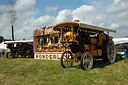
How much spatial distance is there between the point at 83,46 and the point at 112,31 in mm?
3533

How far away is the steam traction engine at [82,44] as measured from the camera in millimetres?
6895

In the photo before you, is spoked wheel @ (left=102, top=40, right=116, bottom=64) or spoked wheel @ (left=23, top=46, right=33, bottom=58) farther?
spoked wheel @ (left=23, top=46, right=33, bottom=58)

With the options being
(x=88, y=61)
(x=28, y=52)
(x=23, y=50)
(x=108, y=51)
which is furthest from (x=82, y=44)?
(x=23, y=50)

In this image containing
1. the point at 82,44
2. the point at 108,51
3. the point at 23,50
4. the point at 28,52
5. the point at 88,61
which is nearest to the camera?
the point at 88,61

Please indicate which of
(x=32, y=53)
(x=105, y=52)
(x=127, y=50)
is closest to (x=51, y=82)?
(x=105, y=52)

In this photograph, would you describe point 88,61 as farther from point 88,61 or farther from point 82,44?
point 82,44

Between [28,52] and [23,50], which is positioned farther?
[23,50]

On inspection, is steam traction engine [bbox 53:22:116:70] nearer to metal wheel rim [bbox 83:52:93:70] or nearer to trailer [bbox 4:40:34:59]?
metal wheel rim [bbox 83:52:93:70]

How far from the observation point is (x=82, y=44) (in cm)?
735

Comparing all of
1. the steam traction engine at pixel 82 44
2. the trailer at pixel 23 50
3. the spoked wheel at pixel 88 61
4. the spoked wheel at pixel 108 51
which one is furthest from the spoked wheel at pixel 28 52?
the spoked wheel at pixel 88 61

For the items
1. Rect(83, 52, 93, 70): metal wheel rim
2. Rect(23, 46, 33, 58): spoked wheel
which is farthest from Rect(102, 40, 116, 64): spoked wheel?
Rect(23, 46, 33, 58): spoked wheel

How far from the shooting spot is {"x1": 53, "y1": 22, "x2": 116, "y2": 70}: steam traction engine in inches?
271

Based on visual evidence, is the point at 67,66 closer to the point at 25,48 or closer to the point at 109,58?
the point at 109,58

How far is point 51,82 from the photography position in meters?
5.03
